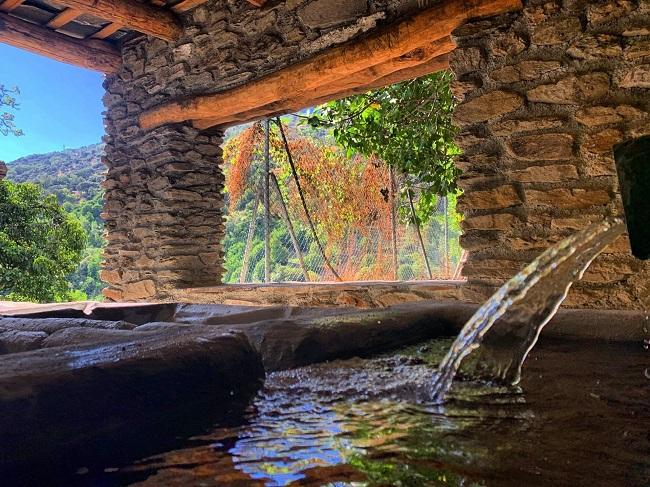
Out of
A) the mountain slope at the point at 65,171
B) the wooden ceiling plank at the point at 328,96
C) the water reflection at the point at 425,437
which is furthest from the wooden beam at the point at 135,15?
the mountain slope at the point at 65,171

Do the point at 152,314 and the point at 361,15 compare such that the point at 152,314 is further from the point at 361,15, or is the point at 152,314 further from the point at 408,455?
the point at 361,15

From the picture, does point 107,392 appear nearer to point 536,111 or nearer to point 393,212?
point 536,111

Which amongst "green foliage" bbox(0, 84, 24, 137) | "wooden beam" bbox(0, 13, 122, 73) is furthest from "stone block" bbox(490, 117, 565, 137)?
"green foliage" bbox(0, 84, 24, 137)

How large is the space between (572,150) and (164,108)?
3225 millimetres

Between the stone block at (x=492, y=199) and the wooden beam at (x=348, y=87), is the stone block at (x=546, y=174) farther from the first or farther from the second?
the wooden beam at (x=348, y=87)

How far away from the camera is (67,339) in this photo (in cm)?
143

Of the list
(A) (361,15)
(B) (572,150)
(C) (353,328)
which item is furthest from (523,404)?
(A) (361,15)

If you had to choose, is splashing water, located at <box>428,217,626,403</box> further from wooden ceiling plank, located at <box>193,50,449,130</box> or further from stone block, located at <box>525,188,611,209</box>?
wooden ceiling plank, located at <box>193,50,449,130</box>

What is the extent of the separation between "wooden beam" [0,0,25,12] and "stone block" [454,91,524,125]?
3347 mm

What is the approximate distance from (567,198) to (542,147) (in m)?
0.27

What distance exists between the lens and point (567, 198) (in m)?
2.41

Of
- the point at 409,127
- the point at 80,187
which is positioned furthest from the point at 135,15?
the point at 80,187

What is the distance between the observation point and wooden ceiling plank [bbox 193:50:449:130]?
11.3 feet

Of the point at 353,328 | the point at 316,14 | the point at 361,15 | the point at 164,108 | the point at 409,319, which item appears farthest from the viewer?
the point at 164,108
